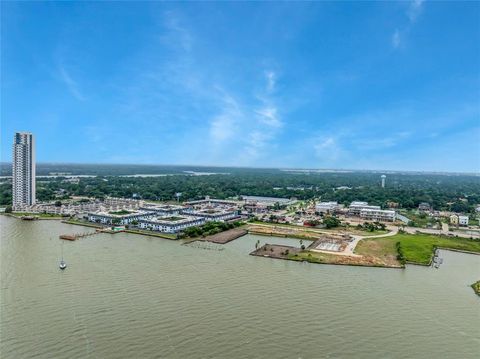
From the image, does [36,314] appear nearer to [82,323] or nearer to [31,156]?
[82,323]

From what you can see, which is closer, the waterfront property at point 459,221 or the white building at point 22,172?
the waterfront property at point 459,221

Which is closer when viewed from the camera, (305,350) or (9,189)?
(305,350)

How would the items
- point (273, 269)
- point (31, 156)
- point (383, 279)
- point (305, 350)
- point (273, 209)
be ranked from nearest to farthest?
point (305, 350)
point (383, 279)
point (273, 269)
point (31, 156)
point (273, 209)

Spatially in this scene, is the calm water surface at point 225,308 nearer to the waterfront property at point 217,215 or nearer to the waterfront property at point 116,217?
the waterfront property at point 116,217

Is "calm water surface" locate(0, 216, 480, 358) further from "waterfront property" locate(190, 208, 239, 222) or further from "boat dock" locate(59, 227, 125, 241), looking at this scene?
"waterfront property" locate(190, 208, 239, 222)

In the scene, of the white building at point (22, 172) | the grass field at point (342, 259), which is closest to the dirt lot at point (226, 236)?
the grass field at point (342, 259)

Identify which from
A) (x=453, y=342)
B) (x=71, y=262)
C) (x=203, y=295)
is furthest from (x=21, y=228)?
(x=453, y=342)

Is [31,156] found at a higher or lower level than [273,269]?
higher

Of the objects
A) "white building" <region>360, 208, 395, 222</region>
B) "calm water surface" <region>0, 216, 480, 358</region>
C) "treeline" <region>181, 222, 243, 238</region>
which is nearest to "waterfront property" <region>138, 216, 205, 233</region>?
"treeline" <region>181, 222, 243, 238</region>
